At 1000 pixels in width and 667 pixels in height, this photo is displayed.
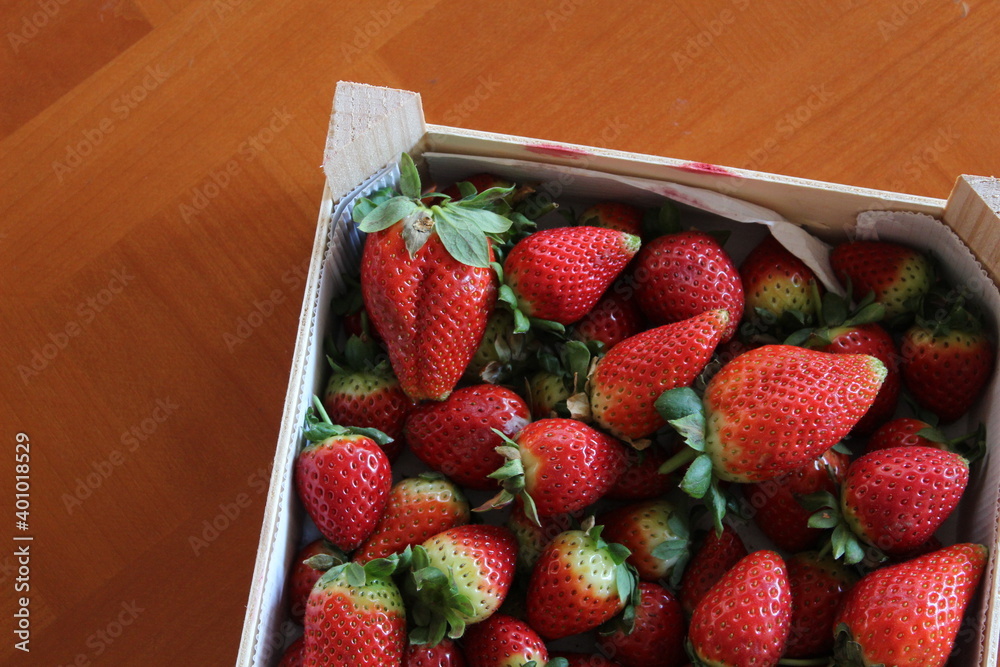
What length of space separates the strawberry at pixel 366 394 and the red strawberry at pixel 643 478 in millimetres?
255

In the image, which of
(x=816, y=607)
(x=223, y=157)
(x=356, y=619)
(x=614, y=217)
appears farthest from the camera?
(x=223, y=157)

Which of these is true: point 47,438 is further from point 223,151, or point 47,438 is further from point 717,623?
point 717,623

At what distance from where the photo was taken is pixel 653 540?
0.95 metres

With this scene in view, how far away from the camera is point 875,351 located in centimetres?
100

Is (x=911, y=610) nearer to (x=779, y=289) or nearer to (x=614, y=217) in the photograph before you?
(x=779, y=289)

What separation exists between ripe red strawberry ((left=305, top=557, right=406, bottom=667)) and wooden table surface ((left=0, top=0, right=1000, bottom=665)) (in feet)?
1.13

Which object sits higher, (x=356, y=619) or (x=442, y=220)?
(x=442, y=220)

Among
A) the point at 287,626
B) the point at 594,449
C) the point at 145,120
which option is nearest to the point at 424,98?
A: the point at 145,120

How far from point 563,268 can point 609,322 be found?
12 centimetres

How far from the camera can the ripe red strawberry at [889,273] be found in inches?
39.9

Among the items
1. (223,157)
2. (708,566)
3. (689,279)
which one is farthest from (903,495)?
(223,157)

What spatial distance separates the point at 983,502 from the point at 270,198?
970mm

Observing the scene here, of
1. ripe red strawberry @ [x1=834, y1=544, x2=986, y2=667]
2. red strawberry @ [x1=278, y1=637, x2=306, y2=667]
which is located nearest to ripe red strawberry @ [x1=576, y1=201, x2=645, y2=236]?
ripe red strawberry @ [x1=834, y1=544, x2=986, y2=667]

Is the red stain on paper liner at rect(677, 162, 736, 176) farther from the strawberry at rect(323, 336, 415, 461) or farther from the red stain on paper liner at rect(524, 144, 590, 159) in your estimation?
the strawberry at rect(323, 336, 415, 461)
